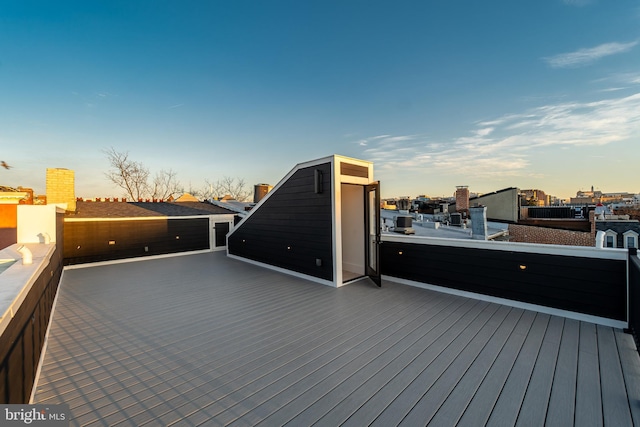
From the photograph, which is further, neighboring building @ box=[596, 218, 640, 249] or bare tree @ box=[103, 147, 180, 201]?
bare tree @ box=[103, 147, 180, 201]

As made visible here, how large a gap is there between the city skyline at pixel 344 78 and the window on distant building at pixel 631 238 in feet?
9.10

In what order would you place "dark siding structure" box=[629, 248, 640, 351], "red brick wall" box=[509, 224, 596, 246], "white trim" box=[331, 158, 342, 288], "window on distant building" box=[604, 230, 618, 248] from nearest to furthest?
"dark siding structure" box=[629, 248, 640, 351], "white trim" box=[331, 158, 342, 288], "window on distant building" box=[604, 230, 618, 248], "red brick wall" box=[509, 224, 596, 246]

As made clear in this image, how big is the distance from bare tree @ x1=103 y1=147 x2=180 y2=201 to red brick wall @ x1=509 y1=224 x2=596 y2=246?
22303 millimetres

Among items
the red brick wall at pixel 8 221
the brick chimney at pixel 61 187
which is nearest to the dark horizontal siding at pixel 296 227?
the brick chimney at pixel 61 187

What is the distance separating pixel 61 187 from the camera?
7.66 meters

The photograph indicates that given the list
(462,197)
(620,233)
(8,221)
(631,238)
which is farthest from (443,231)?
(8,221)

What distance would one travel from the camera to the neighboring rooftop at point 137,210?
8.02 meters

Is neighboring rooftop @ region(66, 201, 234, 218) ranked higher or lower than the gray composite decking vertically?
higher

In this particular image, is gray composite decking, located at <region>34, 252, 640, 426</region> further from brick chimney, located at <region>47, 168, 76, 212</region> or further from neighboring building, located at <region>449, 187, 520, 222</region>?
neighboring building, located at <region>449, 187, 520, 222</region>

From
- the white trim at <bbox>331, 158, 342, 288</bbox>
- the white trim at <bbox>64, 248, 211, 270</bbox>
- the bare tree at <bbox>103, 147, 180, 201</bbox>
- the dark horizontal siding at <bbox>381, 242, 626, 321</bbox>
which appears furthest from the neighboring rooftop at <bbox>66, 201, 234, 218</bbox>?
the dark horizontal siding at <bbox>381, 242, 626, 321</bbox>

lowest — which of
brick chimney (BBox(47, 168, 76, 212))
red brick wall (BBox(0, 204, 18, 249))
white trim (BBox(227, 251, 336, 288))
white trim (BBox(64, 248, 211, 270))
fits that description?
white trim (BBox(64, 248, 211, 270))

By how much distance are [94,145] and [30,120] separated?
3.88m

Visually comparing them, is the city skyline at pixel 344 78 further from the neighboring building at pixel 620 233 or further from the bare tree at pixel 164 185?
the bare tree at pixel 164 185

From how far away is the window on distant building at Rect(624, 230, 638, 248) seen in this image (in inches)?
354
